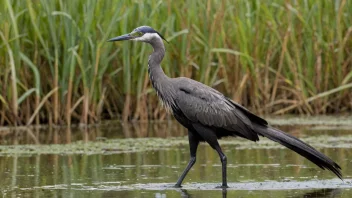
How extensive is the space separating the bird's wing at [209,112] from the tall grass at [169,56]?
11.8ft

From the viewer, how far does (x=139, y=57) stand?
12594 mm

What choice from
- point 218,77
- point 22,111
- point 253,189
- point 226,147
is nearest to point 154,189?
point 253,189

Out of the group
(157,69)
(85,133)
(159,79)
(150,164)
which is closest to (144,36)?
(157,69)

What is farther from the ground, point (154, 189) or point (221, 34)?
point (221, 34)

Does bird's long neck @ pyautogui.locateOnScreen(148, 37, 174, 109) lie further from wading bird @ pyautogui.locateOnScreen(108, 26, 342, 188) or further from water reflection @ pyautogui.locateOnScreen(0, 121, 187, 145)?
water reflection @ pyautogui.locateOnScreen(0, 121, 187, 145)

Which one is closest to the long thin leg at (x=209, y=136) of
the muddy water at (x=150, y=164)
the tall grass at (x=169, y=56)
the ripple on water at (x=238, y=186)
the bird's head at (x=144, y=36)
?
the muddy water at (x=150, y=164)

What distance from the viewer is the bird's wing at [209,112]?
839cm

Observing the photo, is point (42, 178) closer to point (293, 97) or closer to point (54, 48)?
point (54, 48)

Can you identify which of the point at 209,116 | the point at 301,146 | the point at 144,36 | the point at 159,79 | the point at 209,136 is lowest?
the point at 301,146

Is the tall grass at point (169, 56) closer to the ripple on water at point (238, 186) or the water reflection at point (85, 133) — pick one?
the water reflection at point (85, 133)

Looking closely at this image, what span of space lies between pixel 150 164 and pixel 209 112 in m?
1.26

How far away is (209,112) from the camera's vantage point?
840 centimetres

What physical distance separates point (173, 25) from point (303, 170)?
4.31m

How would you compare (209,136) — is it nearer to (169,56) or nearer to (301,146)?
(301,146)
